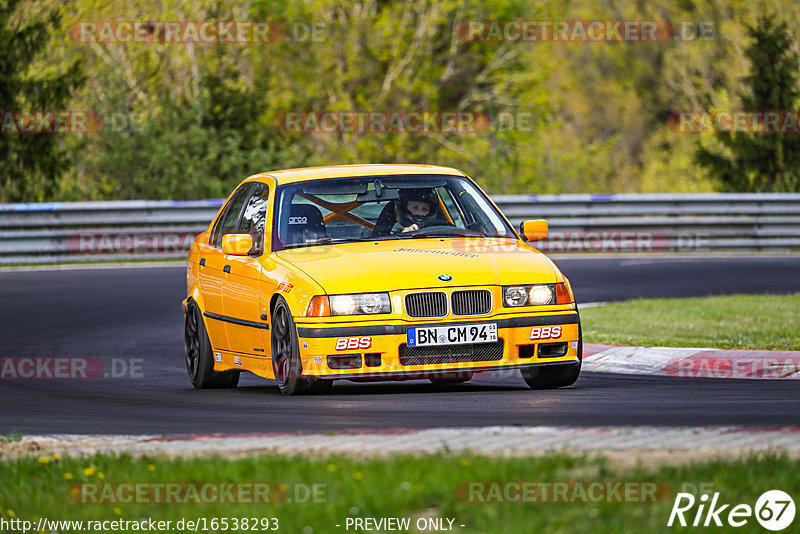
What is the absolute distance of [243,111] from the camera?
29.4 m

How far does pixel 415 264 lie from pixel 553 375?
137 centimetres

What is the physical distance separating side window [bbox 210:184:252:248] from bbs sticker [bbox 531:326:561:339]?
3028mm

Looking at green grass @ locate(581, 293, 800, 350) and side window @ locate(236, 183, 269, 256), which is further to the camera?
green grass @ locate(581, 293, 800, 350)

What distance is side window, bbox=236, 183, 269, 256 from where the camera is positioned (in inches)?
417

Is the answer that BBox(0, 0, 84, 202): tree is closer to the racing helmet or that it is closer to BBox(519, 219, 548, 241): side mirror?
the racing helmet

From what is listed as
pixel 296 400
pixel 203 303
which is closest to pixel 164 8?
pixel 203 303

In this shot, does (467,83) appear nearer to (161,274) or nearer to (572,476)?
(161,274)

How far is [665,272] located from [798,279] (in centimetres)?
209

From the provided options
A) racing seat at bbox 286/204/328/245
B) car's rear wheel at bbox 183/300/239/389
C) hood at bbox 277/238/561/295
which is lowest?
car's rear wheel at bbox 183/300/239/389

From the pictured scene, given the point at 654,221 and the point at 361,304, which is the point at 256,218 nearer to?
the point at 361,304

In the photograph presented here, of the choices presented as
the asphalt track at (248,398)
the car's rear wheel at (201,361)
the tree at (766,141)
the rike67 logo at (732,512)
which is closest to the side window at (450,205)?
the asphalt track at (248,398)

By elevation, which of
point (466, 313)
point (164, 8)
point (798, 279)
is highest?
point (164, 8)

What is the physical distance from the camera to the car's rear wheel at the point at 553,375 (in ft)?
32.6

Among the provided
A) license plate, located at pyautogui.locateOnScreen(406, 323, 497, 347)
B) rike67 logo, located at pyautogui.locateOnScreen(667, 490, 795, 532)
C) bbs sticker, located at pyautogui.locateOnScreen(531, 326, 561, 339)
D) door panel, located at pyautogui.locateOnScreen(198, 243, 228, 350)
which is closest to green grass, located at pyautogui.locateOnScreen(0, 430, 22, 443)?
license plate, located at pyautogui.locateOnScreen(406, 323, 497, 347)
